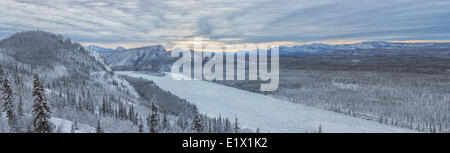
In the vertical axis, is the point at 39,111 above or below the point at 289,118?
above

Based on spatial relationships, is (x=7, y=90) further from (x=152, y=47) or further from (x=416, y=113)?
(x=152, y=47)

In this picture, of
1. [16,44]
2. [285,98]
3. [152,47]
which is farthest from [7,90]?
[152,47]

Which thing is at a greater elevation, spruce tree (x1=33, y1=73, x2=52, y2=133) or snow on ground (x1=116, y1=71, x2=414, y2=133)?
spruce tree (x1=33, y1=73, x2=52, y2=133)

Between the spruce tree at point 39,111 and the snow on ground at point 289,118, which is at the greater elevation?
the spruce tree at point 39,111

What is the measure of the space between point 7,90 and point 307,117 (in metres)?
28.2

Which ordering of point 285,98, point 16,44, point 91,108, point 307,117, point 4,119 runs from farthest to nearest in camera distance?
point 285,98, point 16,44, point 307,117, point 91,108, point 4,119

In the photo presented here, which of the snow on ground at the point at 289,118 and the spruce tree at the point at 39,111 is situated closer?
the spruce tree at the point at 39,111

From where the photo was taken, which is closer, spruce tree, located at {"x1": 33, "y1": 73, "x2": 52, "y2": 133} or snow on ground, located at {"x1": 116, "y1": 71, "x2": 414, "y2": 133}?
spruce tree, located at {"x1": 33, "y1": 73, "x2": 52, "y2": 133}

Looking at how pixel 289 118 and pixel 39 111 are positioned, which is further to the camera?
pixel 289 118
